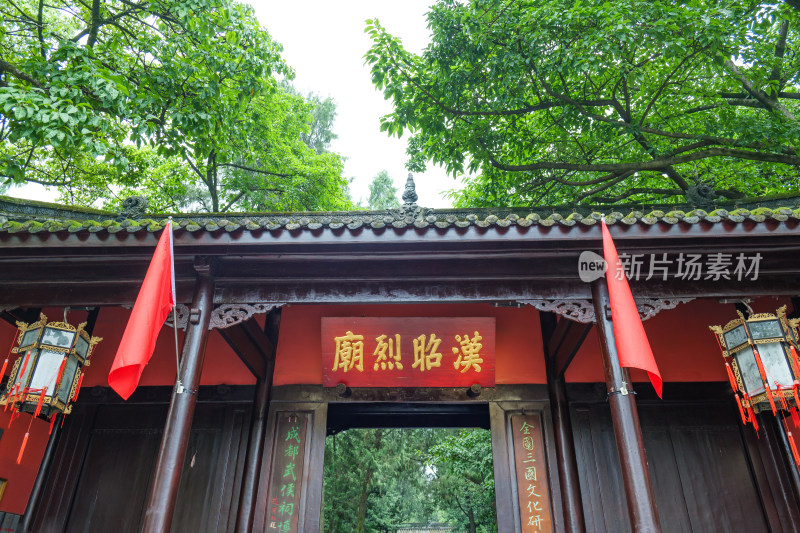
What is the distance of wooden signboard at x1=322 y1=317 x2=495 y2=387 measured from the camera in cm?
523

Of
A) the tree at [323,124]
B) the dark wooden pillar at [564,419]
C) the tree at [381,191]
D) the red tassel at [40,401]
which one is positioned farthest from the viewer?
the tree at [381,191]

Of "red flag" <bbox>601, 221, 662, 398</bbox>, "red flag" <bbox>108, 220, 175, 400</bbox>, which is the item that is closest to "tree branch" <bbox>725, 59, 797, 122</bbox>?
"red flag" <bbox>601, 221, 662, 398</bbox>

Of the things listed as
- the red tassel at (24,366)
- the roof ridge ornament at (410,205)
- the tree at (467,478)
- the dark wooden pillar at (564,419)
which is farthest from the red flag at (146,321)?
the tree at (467,478)

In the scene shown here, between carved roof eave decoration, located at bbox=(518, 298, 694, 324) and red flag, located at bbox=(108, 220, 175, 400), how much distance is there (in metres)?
2.90

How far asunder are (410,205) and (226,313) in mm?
2488

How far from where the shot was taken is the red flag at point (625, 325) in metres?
3.47

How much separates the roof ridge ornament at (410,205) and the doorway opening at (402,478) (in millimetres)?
7631

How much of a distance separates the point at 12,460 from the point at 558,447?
17.5 feet

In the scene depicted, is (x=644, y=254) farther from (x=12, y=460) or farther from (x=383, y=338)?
(x=12, y=460)

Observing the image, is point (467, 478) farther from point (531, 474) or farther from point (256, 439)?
point (256, 439)

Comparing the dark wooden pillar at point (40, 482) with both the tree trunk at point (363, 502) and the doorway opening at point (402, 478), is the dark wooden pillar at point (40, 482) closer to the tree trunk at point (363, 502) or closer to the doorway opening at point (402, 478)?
the doorway opening at point (402, 478)

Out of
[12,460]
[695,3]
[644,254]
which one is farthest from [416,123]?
[12,460]

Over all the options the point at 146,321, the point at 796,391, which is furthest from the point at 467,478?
the point at 146,321

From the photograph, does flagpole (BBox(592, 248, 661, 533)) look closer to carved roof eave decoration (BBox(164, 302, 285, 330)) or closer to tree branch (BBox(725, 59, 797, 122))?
Result: carved roof eave decoration (BBox(164, 302, 285, 330))
